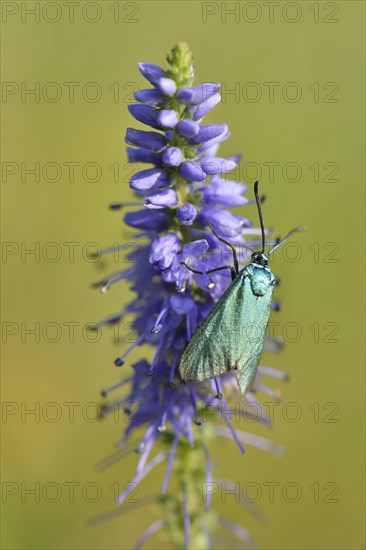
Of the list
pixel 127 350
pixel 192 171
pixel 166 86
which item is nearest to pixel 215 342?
pixel 127 350

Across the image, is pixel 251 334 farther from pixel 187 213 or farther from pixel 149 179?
pixel 149 179

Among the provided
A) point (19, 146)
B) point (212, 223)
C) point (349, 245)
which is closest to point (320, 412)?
point (349, 245)

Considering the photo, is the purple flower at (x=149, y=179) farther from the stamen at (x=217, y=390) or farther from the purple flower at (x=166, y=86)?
the stamen at (x=217, y=390)

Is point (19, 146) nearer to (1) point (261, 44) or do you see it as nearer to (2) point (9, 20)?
(2) point (9, 20)

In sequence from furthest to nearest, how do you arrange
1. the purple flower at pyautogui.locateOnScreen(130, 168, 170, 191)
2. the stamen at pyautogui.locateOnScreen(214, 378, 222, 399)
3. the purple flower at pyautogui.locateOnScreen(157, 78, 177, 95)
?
the stamen at pyautogui.locateOnScreen(214, 378, 222, 399) → the purple flower at pyautogui.locateOnScreen(130, 168, 170, 191) → the purple flower at pyautogui.locateOnScreen(157, 78, 177, 95)

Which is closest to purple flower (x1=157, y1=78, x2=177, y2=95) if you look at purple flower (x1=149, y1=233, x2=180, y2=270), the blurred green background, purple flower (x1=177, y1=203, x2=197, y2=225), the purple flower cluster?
the purple flower cluster

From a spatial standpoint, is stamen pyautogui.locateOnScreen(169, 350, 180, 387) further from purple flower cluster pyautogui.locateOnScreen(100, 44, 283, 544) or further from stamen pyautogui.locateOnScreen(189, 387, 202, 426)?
stamen pyautogui.locateOnScreen(189, 387, 202, 426)

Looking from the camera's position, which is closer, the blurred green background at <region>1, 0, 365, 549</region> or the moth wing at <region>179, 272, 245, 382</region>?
the moth wing at <region>179, 272, 245, 382</region>
